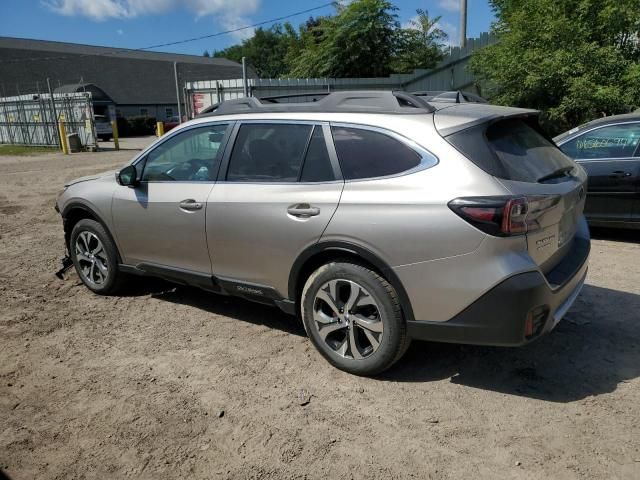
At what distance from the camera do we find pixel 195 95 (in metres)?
14.8

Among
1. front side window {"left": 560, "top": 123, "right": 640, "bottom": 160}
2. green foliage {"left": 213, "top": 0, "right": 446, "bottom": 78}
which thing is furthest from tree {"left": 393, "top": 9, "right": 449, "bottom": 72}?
front side window {"left": 560, "top": 123, "right": 640, "bottom": 160}

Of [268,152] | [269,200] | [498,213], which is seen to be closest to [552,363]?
[498,213]

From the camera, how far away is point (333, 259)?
340 centimetres

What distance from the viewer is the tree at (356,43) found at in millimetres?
18172

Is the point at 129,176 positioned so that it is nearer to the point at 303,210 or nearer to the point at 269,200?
the point at 269,200

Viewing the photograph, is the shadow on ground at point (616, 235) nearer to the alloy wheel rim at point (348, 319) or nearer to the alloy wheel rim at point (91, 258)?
the alloy wheel rim at point (348, 319)

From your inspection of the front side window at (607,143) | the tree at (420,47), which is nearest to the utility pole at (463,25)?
the tree at (420,47)

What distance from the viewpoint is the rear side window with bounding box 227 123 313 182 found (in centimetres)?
362

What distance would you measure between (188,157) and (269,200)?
109cm

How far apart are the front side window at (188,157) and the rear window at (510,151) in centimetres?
188

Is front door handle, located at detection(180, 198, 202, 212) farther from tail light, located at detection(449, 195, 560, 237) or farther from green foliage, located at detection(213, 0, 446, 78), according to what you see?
green foliage, located at detection(213, 0, 446, 78)

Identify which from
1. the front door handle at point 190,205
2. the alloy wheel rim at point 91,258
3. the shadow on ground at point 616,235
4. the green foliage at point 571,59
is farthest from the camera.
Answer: the green foliage at point 571,59

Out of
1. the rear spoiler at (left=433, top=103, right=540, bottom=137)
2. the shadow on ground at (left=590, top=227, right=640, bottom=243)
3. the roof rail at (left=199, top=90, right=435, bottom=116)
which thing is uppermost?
the roof rail at (left=199, top=90, right=435, bottom=116)

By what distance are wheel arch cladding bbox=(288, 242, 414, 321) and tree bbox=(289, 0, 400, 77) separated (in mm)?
16339
